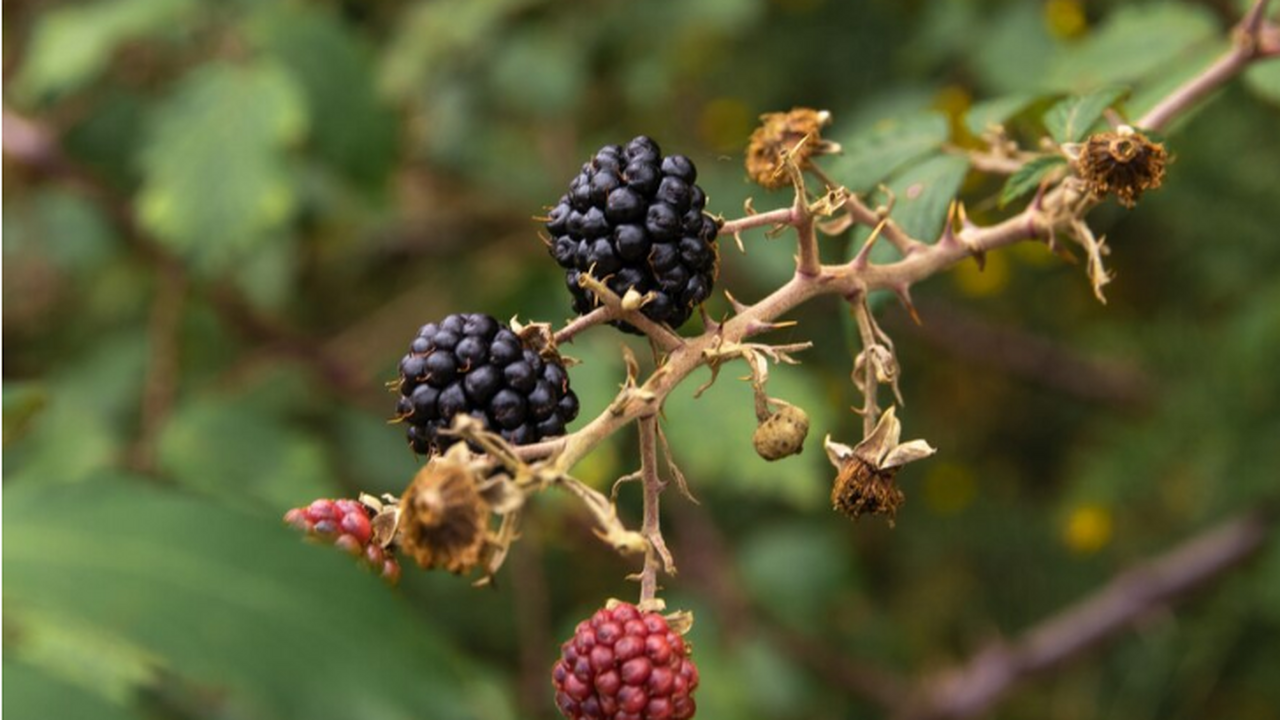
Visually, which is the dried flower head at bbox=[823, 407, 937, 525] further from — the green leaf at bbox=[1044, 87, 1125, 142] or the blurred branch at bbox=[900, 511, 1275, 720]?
the blurred branch at bbox=[900, 511, 1275, 720]

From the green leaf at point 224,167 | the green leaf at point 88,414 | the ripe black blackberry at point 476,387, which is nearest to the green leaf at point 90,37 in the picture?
the green leaf at point 224,167

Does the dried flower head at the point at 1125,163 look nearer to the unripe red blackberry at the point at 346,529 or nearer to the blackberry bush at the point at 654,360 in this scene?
the blackberry bush at the point at 654,360

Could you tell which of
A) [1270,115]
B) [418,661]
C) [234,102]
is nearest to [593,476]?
[234,102]

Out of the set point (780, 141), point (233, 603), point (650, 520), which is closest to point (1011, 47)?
point (780, 141)

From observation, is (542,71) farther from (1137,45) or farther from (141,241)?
(1137,45)

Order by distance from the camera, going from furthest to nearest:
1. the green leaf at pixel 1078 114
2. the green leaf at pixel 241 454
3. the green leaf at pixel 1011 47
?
the green leaf at pixel 241 454 < the green leaf at pixel 1011 47 < the green leaf at pixel 1078 114

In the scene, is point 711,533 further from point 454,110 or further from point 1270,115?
point 1270,115

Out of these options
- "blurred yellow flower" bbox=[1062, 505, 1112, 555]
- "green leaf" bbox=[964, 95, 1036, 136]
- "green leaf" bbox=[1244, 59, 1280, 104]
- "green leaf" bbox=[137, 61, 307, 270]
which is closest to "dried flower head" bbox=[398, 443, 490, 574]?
"green leaf" bbox=[964, 95, 1036, 136]
